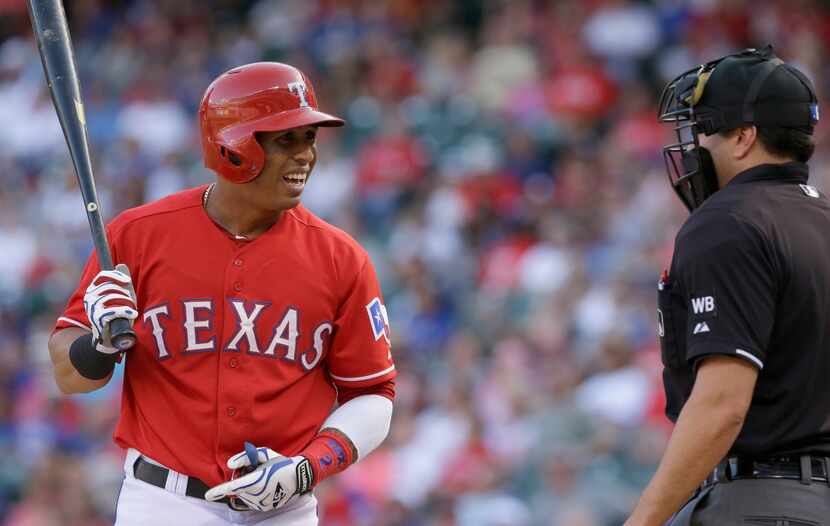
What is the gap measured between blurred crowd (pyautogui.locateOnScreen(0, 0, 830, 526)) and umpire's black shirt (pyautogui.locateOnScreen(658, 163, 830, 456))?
3861mm

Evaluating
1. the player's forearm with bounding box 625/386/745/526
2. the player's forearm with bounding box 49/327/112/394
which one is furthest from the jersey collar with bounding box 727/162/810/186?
the player's forearm with bounding box 49/327/112/394

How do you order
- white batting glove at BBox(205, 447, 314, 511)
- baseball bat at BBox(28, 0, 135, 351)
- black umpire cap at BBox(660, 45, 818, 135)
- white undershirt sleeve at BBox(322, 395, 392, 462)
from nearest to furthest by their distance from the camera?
1. black umpire cap at BBox(660, 45, 818, 135)
2. white batting glove at BBox(205, 447, 314, 511)
3. white undershirt sleeve at BBox(322, 395, 392, 462)
4. baseball bat at BBox(28, 0, 135, 351)

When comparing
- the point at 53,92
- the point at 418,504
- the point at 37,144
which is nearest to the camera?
the point at 53,92

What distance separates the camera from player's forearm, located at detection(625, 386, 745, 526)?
3064 mm

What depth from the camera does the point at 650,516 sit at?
3.08m

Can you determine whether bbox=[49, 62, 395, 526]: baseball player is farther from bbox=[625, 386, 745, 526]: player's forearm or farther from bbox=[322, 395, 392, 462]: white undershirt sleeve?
bbox=[625, 386, 745, 526]: player's forearm

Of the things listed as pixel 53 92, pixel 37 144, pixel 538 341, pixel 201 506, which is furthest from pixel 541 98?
pixel 201 506

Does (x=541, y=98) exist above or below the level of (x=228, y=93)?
below

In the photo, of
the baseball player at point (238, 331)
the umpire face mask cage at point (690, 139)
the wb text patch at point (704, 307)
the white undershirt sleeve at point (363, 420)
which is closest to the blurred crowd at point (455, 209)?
the white undershirt sleeve at point (363, 420)

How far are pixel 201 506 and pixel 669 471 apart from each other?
1.34m

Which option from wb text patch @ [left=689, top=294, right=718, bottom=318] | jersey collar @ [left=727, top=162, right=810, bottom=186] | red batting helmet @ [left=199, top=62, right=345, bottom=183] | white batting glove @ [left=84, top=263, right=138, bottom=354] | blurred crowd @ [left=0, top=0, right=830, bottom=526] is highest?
red batting helmet @ [left=199, top=62, right=345, bottom=183]

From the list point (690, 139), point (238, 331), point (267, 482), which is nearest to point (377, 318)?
point (238, 331)

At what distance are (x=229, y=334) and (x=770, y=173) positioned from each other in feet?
5.07

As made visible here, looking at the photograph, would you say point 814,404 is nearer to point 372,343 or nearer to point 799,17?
point 372,343
